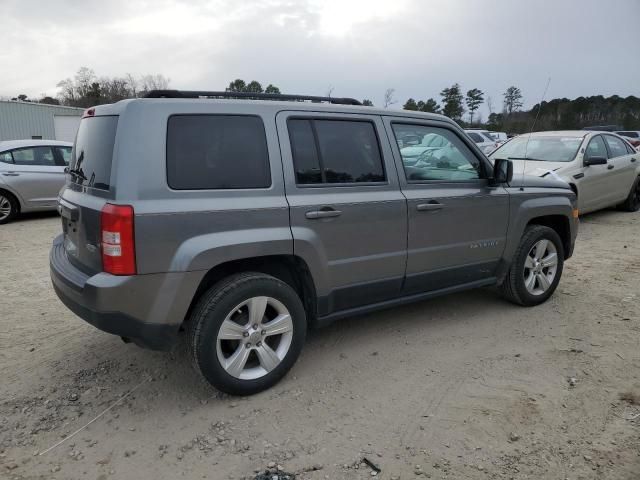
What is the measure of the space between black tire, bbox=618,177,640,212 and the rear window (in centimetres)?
1043

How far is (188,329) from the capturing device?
120 inches

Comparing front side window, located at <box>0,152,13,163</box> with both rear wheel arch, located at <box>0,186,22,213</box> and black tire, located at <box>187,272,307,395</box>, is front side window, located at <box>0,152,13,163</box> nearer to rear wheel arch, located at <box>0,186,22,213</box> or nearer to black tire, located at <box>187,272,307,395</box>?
rear wheel arch, located at <box>0,186,22,213</box>

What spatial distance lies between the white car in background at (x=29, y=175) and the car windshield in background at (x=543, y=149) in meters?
8.48

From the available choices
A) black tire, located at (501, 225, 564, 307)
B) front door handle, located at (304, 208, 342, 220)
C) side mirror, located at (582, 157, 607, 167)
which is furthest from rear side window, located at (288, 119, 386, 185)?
side mirror, located at (582, 157, 607, 167)

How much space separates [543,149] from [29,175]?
947 cm

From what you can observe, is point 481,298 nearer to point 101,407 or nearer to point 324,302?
point 324,302

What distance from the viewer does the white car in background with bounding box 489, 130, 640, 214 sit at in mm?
8344

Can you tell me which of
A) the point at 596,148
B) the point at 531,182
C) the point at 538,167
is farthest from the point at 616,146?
the point at 531,182

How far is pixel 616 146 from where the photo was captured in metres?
9.77

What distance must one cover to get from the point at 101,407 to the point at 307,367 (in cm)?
139

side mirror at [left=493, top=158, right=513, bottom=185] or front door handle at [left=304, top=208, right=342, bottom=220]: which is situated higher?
side mirror at [left=493, top=158, right=513, bottom=185]

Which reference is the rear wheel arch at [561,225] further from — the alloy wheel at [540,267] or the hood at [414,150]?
the hood at [414,150]

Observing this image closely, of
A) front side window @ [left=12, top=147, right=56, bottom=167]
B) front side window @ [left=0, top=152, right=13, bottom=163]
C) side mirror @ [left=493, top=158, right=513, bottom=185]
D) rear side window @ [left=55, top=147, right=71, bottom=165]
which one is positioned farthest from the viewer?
rear side window @ [left=55, top=147, right=71, bottom=165]

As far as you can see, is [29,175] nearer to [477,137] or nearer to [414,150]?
[414,150]
